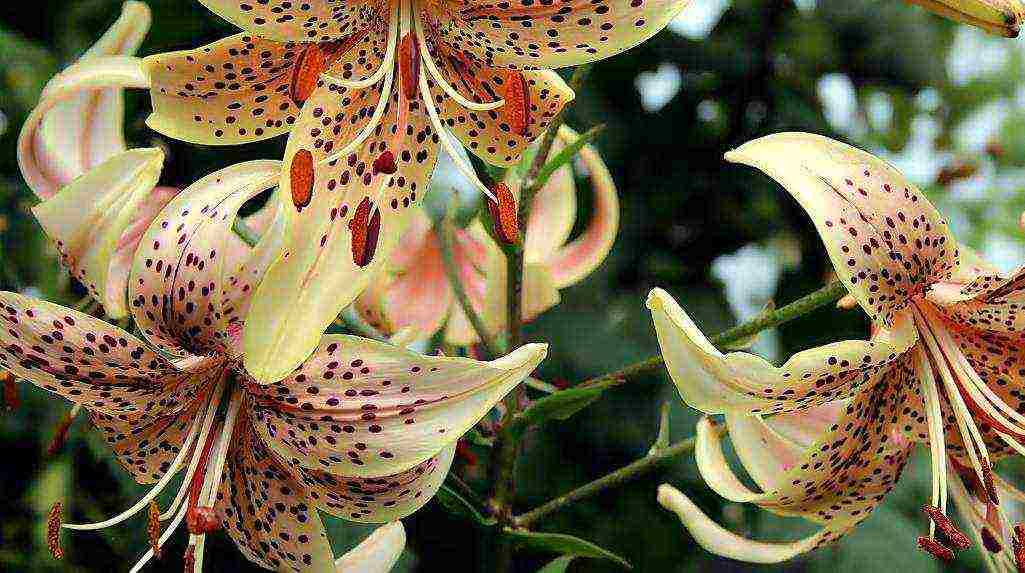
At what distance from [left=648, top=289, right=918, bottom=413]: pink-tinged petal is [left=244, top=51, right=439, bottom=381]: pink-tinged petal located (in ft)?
0.93

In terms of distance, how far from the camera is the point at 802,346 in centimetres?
189

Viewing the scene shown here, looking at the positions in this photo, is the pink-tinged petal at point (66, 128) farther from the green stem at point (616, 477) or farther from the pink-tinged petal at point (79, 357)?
the green stem at point (616, 477)

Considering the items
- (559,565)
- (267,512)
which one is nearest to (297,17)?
(267,512)

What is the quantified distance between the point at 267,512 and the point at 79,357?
236 millimetres

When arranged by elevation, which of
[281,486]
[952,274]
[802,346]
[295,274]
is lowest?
[802,346]

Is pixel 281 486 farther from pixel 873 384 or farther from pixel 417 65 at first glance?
pixel 873 384

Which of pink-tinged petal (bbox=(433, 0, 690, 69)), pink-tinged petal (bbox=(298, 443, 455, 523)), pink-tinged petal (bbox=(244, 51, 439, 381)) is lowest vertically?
pink-tinged petal (bbox=(298, 443, 455, 523))

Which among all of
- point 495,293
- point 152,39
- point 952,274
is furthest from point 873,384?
point 152,39

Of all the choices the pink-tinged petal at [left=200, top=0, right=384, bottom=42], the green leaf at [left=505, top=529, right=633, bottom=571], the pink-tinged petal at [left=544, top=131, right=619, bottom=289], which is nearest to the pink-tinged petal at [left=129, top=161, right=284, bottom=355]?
the pink-tinged petal at [left=200, top=0, right=384, bottom=42]

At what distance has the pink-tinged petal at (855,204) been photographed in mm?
962

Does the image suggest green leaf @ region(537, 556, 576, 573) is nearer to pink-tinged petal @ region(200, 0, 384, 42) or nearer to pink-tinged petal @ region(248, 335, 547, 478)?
pink-tinged petal @ region(248, 335, 547, 478)

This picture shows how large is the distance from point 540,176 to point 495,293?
21 cm

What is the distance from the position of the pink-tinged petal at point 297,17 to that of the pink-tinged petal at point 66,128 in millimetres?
159

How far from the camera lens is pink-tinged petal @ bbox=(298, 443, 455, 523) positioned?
1021 millimetres
